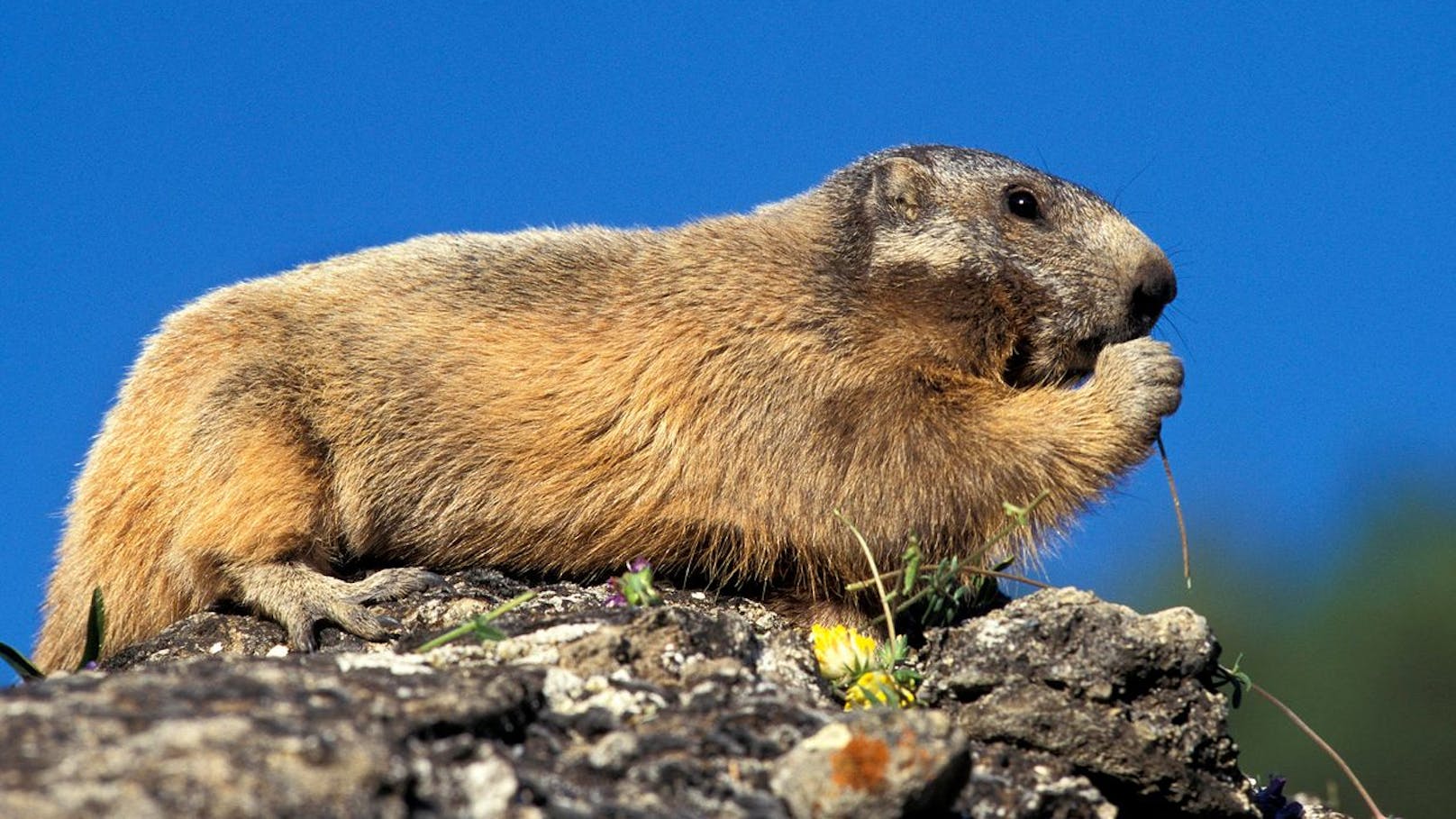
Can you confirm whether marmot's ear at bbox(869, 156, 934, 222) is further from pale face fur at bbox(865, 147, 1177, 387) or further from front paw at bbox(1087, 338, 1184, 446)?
front paw at bbox(1087, 338, 1184, 446)

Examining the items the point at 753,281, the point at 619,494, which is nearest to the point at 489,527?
the point at 619,494

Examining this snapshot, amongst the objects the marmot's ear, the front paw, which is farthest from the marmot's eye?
the front paw

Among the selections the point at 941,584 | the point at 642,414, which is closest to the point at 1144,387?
the point at 941,584

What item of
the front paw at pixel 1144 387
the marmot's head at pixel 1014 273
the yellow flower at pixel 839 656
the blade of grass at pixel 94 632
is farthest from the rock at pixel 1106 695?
the blade of grass at pixel 94 632

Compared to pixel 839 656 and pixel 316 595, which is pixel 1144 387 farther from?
pixel 316 595

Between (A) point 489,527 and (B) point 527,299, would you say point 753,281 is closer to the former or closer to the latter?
(B) point 527,299
